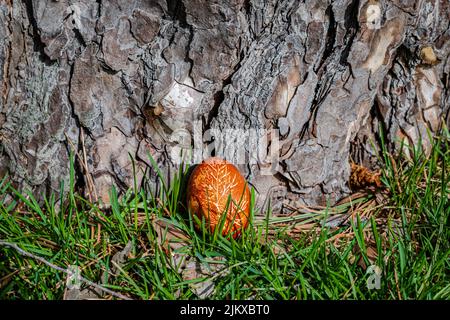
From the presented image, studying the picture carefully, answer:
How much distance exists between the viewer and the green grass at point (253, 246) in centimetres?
225

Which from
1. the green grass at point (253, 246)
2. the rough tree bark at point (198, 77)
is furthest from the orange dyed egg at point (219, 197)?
the rough tree bark at point (198, 77)

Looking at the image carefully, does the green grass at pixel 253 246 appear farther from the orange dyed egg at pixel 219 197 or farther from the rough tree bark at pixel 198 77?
the rough tree bark at pixel 198 77

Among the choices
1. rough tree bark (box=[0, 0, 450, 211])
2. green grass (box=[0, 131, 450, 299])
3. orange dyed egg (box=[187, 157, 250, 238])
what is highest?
rough tree bark (box=[0, 0, 450, 211])

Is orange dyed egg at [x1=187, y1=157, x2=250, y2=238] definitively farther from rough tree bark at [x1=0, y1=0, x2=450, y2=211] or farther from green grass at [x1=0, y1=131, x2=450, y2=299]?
rough tree bark at [x1=0, y1=0, x2=450, y2=211]

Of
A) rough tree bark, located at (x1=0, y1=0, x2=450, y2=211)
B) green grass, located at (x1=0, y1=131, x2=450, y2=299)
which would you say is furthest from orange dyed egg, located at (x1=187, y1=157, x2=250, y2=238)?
rough tree bark, located at (x1=0, y1=0, x2=450, y2=211)

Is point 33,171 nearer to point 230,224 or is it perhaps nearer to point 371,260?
point 230,224

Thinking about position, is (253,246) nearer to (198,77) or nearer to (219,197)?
(219,197)

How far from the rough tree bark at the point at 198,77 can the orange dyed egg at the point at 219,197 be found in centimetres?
26

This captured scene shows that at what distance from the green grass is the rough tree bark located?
195 millimetres

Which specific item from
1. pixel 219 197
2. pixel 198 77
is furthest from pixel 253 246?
pixel 198 77

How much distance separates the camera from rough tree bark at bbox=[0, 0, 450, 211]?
8.34ft

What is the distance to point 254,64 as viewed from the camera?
2.63 meters
